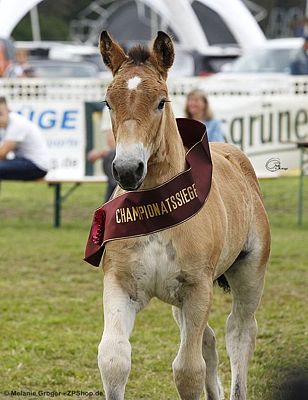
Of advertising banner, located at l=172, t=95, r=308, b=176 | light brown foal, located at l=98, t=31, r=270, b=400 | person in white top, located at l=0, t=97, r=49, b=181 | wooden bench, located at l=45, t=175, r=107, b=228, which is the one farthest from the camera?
advertising banner, located at l=172, t=95, r=308, b=176

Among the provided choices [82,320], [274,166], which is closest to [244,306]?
[274,166]

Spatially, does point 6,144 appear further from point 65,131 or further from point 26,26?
point 26,26

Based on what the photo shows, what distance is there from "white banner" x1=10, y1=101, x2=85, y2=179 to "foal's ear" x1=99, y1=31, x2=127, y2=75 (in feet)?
29.9

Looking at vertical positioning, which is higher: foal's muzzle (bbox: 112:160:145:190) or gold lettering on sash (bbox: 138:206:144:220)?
foal's muzzle (bbox: 112:160:145:190)

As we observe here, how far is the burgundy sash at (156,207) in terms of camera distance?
14.5 feet

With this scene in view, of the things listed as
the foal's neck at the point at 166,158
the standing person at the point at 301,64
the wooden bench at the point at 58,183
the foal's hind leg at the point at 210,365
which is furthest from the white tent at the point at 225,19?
the foal's neck at the point at 166,158

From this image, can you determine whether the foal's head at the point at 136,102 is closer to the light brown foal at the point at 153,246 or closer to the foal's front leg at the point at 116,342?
the light brown foal at the point at 153,246

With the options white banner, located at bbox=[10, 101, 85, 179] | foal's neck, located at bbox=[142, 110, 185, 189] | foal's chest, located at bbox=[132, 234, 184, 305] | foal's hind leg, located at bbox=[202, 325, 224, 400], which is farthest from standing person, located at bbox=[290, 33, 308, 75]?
foal's chest, located at bbox=[132, 234, 184, 305]

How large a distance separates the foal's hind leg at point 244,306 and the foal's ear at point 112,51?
55.2 inches

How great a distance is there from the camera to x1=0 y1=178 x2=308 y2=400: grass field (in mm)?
5801

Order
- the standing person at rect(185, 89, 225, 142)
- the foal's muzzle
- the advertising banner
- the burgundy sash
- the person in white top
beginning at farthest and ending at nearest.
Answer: the advertising banner → the person in white top → the standing person at rect(185, 89, 225, 142) → the burgundy sash → the foal's muzzle

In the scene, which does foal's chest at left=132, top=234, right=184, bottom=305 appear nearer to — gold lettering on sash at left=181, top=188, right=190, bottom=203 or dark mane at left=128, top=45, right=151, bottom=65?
gold lettering on sash at left=181, top=188, right=190, bottom=203

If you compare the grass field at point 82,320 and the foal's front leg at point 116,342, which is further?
the grass field at point 82,320

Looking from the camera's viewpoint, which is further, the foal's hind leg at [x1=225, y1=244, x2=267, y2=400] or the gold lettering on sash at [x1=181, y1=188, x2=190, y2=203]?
the foal's hind leg at [x1=225, y1=244, x2=267, y2=400]
